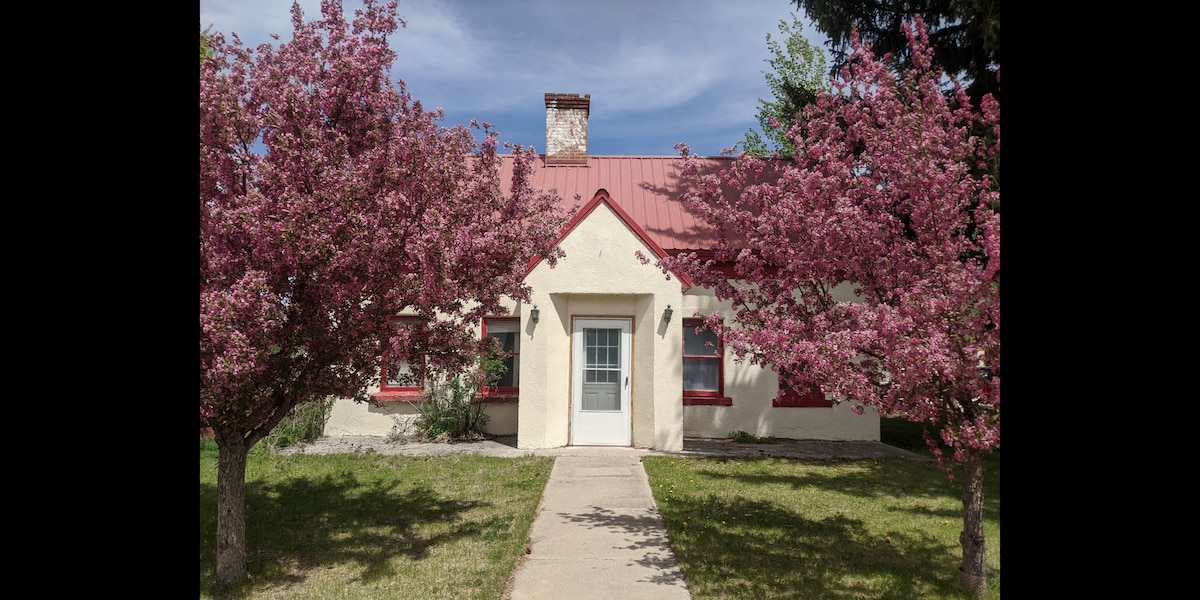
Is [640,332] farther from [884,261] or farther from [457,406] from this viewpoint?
[884,261]

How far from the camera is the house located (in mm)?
11688

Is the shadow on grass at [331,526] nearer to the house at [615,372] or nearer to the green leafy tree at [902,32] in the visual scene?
the house at [615,372]

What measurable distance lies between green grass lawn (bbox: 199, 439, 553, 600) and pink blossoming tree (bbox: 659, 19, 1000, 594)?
3.10 metres

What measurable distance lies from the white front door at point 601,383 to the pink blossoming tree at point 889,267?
18.4 feet

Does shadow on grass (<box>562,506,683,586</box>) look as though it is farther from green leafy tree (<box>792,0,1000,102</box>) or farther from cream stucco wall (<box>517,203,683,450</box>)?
green leafy tree (<box>792,0,1000,102</box>)

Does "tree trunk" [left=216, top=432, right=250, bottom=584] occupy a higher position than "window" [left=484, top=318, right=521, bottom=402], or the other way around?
"window" [left=484, top=318, right=521, bottom=402]

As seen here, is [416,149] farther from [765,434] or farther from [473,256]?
[765,434]

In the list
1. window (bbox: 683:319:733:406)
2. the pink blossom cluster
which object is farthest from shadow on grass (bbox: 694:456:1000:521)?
the pink blossom cluster

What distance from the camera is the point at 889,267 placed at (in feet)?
15.8

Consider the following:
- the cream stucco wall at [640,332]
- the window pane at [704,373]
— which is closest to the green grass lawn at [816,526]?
the cream stucco wall at [640,332]

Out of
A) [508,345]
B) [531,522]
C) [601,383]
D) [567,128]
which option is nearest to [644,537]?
[531,522]
